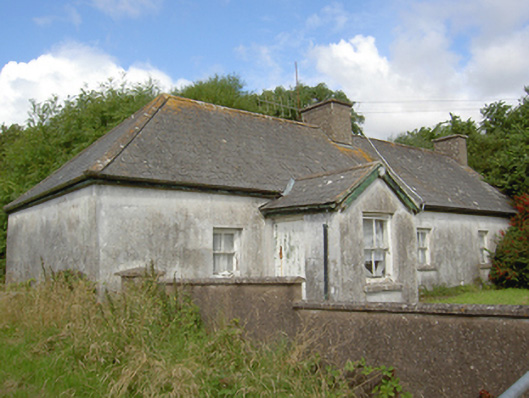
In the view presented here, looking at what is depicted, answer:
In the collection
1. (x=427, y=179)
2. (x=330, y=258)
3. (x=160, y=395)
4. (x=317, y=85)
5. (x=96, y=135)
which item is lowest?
(x=160, y=395)

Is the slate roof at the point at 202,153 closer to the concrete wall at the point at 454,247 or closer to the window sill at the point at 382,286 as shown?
the window sill at the point at 382,286

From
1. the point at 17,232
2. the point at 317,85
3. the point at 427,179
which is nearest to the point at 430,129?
the point at 317,85

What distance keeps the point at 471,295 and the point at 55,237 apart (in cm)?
1370

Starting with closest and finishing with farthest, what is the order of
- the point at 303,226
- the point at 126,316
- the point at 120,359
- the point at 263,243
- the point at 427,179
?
the point at 120,359 → the point at 126,316 → the point at 303,226 → the point at 263,243 → the point at 427,179

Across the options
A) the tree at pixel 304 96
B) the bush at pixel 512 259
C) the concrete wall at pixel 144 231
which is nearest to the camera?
the concrete wall at pixel 144 231

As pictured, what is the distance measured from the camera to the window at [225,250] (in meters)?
11.7

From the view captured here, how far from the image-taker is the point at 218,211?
37.7ft

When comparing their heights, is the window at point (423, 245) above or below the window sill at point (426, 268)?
above

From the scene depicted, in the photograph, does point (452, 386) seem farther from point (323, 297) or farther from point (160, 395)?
point (323, 297)

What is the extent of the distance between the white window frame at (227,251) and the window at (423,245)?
7.44 metres

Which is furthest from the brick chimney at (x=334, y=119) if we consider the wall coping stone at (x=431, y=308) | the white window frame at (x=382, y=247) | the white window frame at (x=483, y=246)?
the wall coping stone at (x=431, y=308)

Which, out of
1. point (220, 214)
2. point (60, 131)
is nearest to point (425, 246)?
point (220, 214)

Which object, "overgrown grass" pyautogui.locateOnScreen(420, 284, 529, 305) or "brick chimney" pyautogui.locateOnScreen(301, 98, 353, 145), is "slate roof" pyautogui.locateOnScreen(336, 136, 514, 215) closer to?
"brick chimney" pyautogui.locateOnScreen(301, 98, 353, 145)

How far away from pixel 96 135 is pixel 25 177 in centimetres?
391
